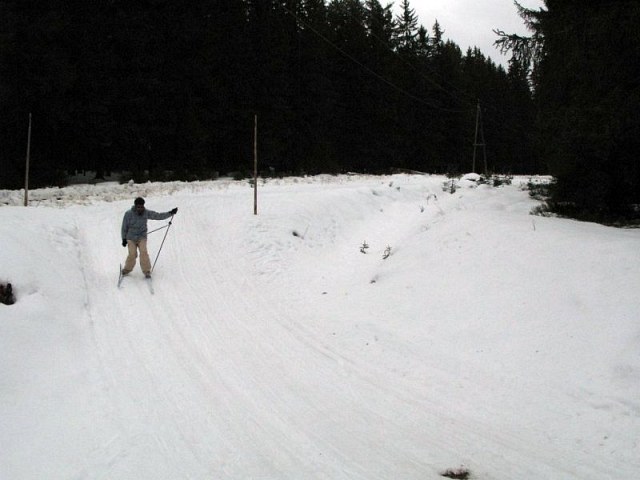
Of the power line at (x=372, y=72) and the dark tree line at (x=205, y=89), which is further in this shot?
the power line at (x=372, y=72)

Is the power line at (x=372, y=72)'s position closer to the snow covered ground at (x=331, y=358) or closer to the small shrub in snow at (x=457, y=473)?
the snow covered ground at (x=331, y=358)

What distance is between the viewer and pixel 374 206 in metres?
16.8

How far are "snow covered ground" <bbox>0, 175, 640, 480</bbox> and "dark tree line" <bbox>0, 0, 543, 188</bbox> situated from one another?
25.1 ft

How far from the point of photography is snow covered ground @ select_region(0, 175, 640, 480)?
4223 millimetres

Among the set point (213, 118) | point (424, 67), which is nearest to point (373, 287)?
point (213, 118)

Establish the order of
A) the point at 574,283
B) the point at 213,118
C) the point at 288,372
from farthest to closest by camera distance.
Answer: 1. the point at 213,118
2. the point at 574,283
3. the point at 288,372

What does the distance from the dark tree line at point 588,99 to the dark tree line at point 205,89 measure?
2.23 metres

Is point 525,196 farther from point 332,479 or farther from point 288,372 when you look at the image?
point 332,479

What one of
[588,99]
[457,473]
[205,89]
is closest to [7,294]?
[457,473]

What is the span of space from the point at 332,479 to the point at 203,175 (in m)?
24.3

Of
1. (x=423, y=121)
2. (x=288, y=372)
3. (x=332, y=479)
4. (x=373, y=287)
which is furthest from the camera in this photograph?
(x=423, y=121)

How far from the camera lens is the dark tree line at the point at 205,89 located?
898 inches

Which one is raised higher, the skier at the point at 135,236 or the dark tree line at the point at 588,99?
the dark tree line at the point at 588,99

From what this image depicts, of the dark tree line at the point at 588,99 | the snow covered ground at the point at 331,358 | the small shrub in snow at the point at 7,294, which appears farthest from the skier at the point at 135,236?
the dark tree line at the point at 588,99
